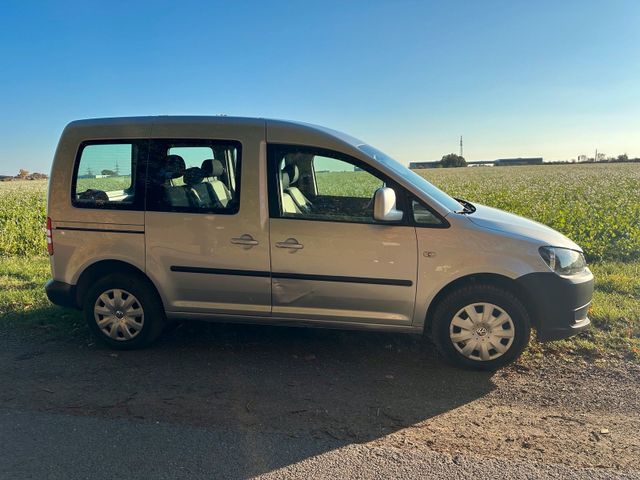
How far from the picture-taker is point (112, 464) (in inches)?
108

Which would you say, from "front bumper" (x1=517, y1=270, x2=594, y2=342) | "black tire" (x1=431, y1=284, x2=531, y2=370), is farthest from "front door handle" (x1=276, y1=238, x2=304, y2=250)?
"front bumper" (x1=517, y1=270, x2=594, y2=342)

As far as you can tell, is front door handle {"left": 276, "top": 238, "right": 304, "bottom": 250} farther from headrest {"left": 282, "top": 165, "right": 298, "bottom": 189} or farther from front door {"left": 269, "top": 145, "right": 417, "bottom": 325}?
headrest {"left": 282, "top": 165, "right": 298, "bottom": 189}

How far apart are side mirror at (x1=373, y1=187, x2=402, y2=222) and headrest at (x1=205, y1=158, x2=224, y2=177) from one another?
144 centimetres

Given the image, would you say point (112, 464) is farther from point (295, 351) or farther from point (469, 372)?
point (469, 372)

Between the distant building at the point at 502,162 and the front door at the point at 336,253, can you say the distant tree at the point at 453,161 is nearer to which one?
the distant building at the point at 502,162

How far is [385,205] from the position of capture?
3.77 meters

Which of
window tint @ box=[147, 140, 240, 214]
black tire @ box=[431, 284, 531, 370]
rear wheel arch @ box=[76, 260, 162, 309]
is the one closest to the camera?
black tire @ box=[431, 284, 531, 370]

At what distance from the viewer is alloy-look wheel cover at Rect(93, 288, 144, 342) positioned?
4.45 m

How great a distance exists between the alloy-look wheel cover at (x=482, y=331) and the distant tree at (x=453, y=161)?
8285 centimetres

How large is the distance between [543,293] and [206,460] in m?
2.83

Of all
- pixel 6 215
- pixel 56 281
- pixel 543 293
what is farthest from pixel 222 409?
pixel 6 215

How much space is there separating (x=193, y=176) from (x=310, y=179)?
42.5 inches

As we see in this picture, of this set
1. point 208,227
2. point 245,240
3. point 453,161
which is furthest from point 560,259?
point 453,161

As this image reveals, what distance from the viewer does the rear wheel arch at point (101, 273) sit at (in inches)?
175
